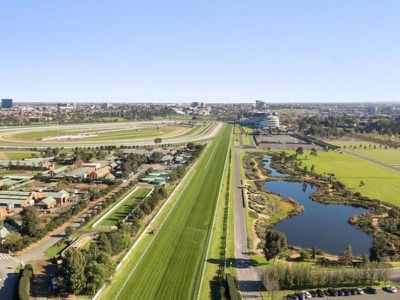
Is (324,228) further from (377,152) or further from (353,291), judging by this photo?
→ (377,152)

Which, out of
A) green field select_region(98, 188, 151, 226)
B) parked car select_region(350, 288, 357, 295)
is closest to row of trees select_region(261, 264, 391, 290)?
parked car select_region(350, 288, 357, 295)

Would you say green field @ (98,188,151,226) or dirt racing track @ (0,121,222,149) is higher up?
dirt racing track @ (0,121,222,149)

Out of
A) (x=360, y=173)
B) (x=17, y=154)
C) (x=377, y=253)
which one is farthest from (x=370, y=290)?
(x=17, y=154)

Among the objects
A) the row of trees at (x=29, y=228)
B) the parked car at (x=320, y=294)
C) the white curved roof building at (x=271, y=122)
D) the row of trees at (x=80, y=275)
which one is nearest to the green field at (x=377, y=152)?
the white curved roof building at (x=271, y=122)

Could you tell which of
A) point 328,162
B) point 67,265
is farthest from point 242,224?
point 328,162

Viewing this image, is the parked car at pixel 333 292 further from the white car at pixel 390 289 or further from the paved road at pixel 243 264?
the paved road at pixel 243 264

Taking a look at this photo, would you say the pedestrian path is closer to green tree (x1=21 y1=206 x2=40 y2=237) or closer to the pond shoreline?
green tree (x1=21 y1=206 x2=40 y2=237)

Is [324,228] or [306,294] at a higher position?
[306,294]
